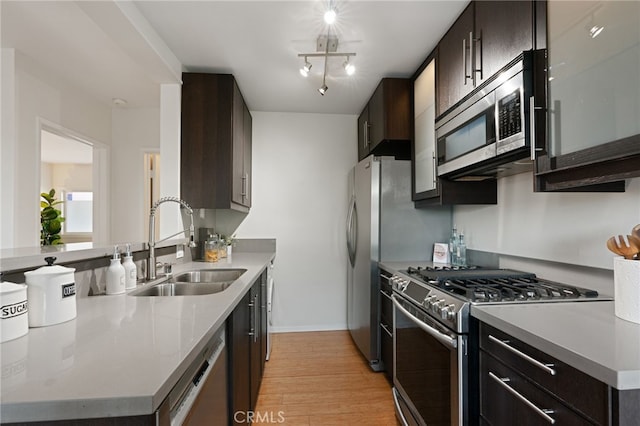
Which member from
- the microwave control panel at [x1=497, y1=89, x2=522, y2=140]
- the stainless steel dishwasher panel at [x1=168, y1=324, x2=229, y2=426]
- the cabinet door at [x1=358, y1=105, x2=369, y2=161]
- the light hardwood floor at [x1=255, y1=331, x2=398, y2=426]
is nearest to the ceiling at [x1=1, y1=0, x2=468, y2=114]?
the cabinet door at [x1=358, y1=105, x2=369, y2=161]

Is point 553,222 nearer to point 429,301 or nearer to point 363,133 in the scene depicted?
point 429,301

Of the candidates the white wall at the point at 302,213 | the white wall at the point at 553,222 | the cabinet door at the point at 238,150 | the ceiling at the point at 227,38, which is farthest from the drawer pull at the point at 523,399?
the white wall at the point at 302,213

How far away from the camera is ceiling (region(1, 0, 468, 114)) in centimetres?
177

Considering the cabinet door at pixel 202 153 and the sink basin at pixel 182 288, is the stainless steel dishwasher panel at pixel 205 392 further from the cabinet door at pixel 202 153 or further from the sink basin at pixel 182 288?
the cabinet door at pixel 202 153

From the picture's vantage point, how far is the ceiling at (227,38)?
1771 millimetres

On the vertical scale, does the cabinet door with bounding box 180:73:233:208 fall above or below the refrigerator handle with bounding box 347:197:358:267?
above

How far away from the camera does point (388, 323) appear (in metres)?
2.36

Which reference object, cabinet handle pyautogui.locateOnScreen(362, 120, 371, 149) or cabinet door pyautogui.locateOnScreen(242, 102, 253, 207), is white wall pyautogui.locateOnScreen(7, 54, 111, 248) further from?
cabinet handle pyautogui.locateOnScreen(362, 120, 371, 149)

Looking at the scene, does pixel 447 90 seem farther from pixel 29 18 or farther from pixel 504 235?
pixel 29 18

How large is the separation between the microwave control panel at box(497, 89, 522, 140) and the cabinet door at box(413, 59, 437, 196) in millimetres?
710

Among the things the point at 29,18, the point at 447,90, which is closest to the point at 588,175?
the point at 447,90

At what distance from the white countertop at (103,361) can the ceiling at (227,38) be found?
1.58 meters

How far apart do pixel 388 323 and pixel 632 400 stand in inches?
68.2

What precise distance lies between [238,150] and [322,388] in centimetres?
206
